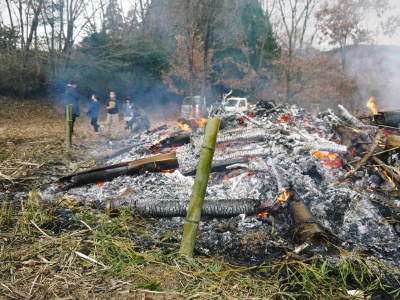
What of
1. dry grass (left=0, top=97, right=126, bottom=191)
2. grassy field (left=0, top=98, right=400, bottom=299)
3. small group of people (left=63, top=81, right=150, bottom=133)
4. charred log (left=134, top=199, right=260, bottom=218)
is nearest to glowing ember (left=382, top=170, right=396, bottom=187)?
grassy field (left=0, top=98, right=400, bottom=299)

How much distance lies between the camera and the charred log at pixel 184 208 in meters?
4.11

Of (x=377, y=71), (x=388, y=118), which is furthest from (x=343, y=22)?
(x=388, y=118)

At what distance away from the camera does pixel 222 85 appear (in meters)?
27.5

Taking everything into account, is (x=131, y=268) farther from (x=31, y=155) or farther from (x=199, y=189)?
(x=31, y=155)

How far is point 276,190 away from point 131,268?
9.25 ft

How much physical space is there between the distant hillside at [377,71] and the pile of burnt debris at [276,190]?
16.7 meters

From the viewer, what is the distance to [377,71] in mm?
22844

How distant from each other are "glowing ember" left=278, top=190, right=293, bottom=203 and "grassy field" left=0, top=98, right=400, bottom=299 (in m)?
1.17

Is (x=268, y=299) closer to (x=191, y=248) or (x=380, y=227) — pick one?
(x=191, y=248)

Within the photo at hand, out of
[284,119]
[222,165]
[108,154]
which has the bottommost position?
[108,154]

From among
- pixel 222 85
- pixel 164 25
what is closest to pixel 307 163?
pixel 222 85

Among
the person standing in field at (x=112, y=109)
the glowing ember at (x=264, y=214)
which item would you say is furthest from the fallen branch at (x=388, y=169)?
the person standing in field at (x=112, y=109)

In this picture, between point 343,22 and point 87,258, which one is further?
point 343,22

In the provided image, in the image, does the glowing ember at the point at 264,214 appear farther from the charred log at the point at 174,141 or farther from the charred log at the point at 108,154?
the charred log at the point at 108,154
